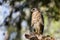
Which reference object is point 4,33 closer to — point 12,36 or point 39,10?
point 12,36

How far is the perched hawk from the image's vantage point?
1150mm

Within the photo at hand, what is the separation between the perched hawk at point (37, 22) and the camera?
1150mm

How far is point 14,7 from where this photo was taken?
1246mm

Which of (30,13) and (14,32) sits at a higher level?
(30,13)

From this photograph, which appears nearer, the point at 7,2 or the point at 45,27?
the point at 45,27

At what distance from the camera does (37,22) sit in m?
1.17

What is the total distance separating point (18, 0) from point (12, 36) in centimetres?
28

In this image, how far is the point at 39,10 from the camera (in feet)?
3.90

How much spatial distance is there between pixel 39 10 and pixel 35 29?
0.14 metres

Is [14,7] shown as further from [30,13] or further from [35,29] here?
[35,29]

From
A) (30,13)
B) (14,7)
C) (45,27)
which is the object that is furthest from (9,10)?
(45,27)

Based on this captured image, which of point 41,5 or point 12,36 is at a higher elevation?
point 41,5

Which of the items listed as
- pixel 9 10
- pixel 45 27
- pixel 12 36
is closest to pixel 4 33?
pixel 12 36

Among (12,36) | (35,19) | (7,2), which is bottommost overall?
(12,36)
